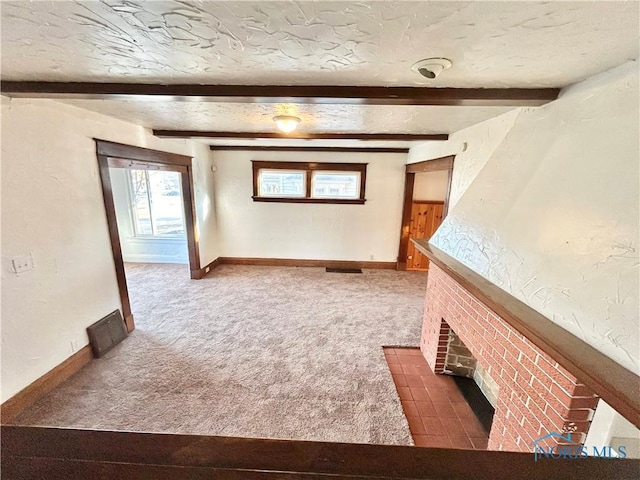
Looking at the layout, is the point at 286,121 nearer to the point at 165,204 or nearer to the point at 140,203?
the point at 165,204

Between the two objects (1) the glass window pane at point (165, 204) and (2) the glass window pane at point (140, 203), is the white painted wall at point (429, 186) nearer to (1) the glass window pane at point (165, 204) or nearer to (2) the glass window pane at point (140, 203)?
(1) the glass window pane at point (165, 204)

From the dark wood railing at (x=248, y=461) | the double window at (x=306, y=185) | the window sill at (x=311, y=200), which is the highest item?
the double window at (x=306, y=185)

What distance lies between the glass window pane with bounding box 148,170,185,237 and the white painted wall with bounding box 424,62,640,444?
5181mm

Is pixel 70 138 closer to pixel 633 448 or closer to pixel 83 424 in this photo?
pixel 83 424

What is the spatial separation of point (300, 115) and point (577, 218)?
2.14 m

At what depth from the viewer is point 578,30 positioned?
1.00 metres

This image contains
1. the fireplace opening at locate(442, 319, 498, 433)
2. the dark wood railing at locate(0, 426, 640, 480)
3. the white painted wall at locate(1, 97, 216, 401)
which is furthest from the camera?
the fireplace opening at locate(442, 319, 498, 433)

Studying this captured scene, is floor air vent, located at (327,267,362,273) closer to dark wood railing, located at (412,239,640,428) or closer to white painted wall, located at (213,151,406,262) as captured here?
white painted wall, located at (213,151,406,262)

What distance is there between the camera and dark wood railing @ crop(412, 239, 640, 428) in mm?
851

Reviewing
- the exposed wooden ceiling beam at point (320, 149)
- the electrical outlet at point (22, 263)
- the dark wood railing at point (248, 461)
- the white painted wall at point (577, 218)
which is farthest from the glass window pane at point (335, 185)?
the dark wood railing at point (248, 461)

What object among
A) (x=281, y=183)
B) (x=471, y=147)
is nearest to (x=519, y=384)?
(x=471, y=147)

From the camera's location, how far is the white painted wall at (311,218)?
483 centimetres

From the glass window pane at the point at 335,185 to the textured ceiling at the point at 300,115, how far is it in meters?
1.84

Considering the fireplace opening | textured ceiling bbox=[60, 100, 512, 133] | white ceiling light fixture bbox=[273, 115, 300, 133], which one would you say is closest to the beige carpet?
the fireplace opening
